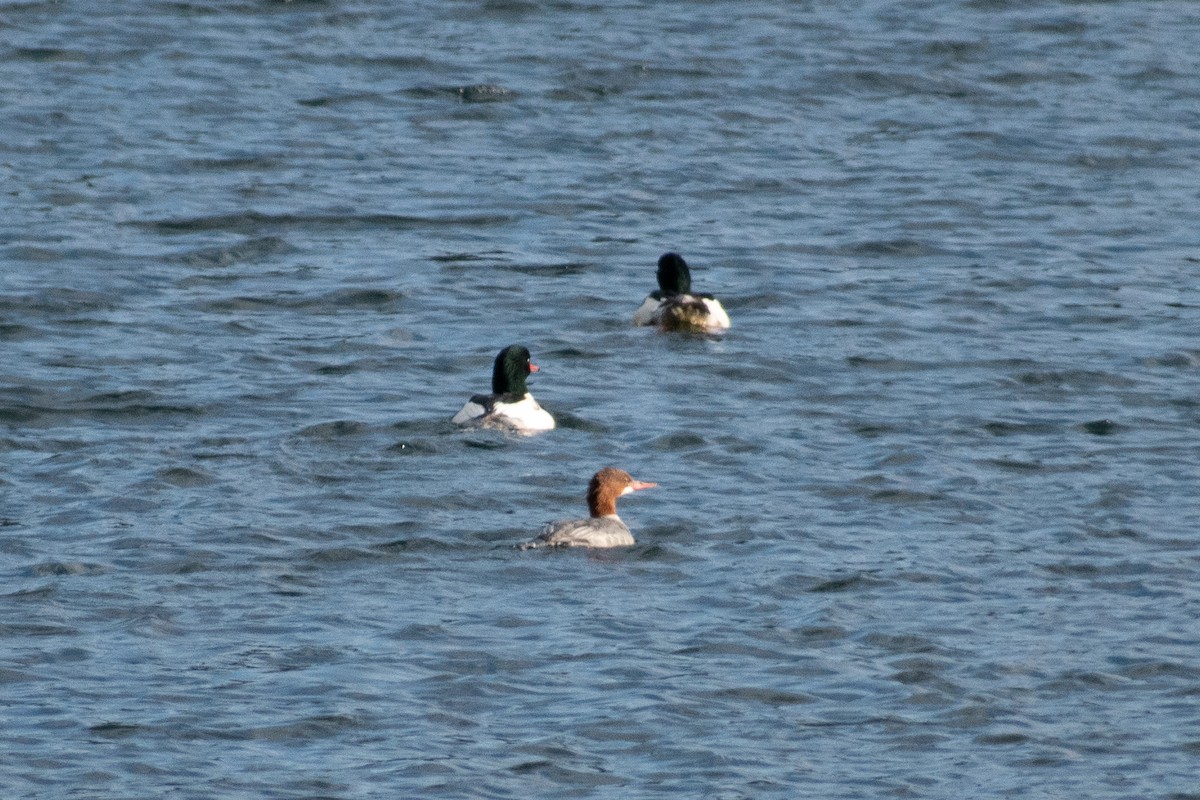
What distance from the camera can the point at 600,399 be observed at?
1967cm

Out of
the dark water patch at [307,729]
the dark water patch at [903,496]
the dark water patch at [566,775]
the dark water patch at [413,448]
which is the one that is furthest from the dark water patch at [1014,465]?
the dark water patch at [307,729]

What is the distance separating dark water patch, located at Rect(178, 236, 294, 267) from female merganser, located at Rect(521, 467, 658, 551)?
30.2ft

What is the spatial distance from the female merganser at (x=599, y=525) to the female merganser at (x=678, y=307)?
19.0 ft

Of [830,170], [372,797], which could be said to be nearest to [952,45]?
[830,170]

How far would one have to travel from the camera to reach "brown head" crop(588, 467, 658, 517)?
15.6m

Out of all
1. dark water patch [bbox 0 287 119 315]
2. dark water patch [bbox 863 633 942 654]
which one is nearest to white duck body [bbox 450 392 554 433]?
dark water patch [bbox 0 287 119 315]

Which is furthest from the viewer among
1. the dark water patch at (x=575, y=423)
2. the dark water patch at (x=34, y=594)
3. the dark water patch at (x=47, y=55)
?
the dark water patch at (x=47, y=55)

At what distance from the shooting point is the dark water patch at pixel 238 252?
23.9 meters

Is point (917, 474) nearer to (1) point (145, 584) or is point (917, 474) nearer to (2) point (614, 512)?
(2) point (614, 512)

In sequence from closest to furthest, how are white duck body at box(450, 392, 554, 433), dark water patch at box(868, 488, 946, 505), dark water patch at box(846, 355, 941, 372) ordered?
dark water patch at box(868, 488, 946, 505) < white duck body at box(450, 392, 554, 433) < dark water patch at box(846, 355, 941, 372)

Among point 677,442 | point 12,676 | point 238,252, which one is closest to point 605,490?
point 677,442

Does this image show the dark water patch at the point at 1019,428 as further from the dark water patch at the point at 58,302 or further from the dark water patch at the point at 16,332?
the dark water patch at the point at 16,332

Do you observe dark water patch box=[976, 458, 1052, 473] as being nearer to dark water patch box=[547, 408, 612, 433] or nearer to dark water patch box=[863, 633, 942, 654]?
dark water patch box=[547, 408, 612, 433]

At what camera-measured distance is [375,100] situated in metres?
30.8
